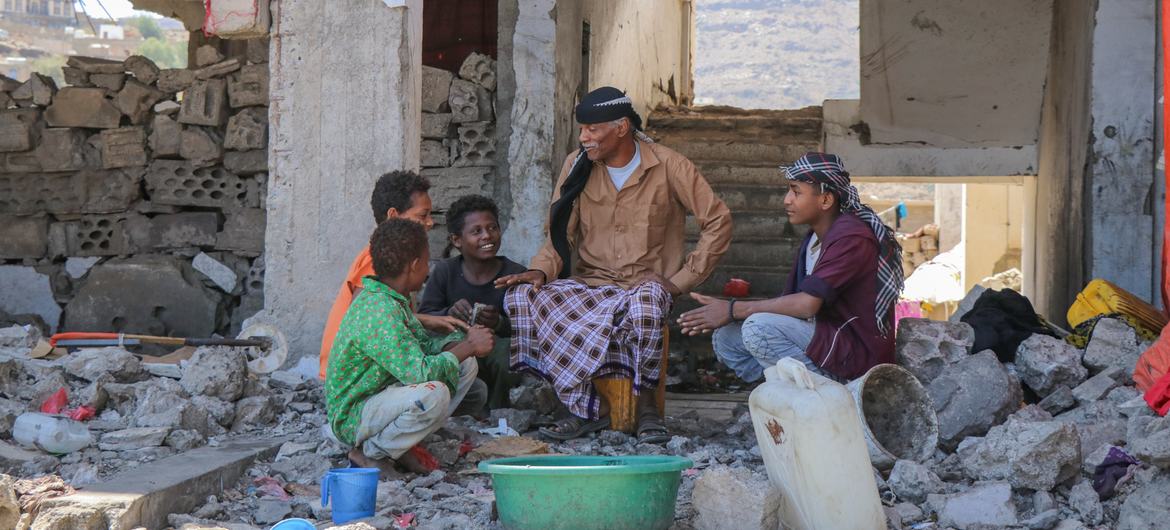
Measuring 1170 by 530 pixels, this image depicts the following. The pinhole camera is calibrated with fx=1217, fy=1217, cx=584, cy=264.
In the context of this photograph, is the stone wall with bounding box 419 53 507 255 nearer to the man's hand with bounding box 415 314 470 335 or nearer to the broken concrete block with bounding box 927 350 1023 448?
the man's hand with bounding box 415 314 470 335

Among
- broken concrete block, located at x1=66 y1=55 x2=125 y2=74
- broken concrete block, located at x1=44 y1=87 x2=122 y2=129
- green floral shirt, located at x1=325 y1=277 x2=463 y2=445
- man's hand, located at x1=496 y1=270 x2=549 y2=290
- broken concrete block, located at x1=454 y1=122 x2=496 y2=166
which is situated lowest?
green floral shirt, located at x1=325 y1=277 x2=463 y2=445

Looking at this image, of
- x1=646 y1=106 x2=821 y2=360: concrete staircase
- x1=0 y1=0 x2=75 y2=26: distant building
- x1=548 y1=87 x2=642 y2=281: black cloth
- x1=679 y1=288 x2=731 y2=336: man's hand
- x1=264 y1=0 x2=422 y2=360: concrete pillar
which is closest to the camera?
x1=679 y1=288 x2=731 y2=336: man's hand

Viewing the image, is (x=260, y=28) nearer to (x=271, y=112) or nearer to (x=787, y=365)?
(x=271, y=112)

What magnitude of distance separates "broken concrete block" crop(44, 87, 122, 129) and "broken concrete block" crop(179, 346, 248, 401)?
3175 mm

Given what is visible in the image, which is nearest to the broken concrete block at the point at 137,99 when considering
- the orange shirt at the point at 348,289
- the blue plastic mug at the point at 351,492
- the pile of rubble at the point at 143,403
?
the pile of rubble at the point at 143,403

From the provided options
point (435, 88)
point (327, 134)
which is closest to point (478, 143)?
point (435, 88)

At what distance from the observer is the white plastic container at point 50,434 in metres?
4.37

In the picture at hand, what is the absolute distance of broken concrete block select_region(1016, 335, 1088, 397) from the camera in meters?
5.12

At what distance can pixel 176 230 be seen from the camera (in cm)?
770

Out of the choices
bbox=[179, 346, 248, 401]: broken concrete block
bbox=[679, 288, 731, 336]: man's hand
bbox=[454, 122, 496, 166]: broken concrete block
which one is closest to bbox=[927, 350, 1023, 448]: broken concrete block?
bbox=[679, 288, 731, 336]: man's hand

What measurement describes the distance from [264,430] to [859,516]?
2637 mm

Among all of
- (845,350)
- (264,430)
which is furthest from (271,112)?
(845,350)

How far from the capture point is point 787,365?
11.4 ft

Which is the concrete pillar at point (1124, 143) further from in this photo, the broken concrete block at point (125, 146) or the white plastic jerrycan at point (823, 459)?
the broken concrete block at point (125, 146)
